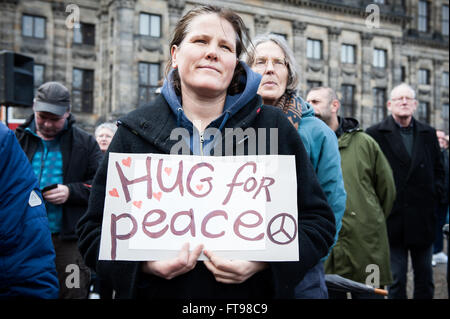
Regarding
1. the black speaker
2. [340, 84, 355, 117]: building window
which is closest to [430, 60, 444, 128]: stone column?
[340, 84, 355, 117]: building window

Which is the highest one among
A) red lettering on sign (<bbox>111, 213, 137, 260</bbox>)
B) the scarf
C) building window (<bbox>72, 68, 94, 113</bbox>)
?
building window (<bbox>72, 68, 94, 113</bbox>)

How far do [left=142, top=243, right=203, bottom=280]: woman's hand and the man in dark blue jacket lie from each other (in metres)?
0.45

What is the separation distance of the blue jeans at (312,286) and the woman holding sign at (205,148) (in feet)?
1.72

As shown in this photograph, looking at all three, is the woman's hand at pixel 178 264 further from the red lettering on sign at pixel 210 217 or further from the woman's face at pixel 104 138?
the woman's face at pixel 104 138

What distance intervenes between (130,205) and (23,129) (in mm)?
2818

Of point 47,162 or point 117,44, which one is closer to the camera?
point 47,162

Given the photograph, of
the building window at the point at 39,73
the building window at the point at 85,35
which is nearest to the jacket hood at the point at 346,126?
the building window at the point at 39,73

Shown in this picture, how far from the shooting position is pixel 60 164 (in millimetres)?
3979

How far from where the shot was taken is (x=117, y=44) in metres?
20.9

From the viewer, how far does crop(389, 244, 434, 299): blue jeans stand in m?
4.65

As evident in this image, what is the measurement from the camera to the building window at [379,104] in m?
28.5

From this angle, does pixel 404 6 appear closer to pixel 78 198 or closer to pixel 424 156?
pixel 424 156

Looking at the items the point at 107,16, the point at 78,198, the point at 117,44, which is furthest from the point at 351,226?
the point at 107,16

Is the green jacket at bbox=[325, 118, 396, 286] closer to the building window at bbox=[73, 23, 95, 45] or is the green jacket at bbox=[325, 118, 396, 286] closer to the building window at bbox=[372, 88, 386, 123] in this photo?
the building window at bbox=[73, 23, 95, 45]
